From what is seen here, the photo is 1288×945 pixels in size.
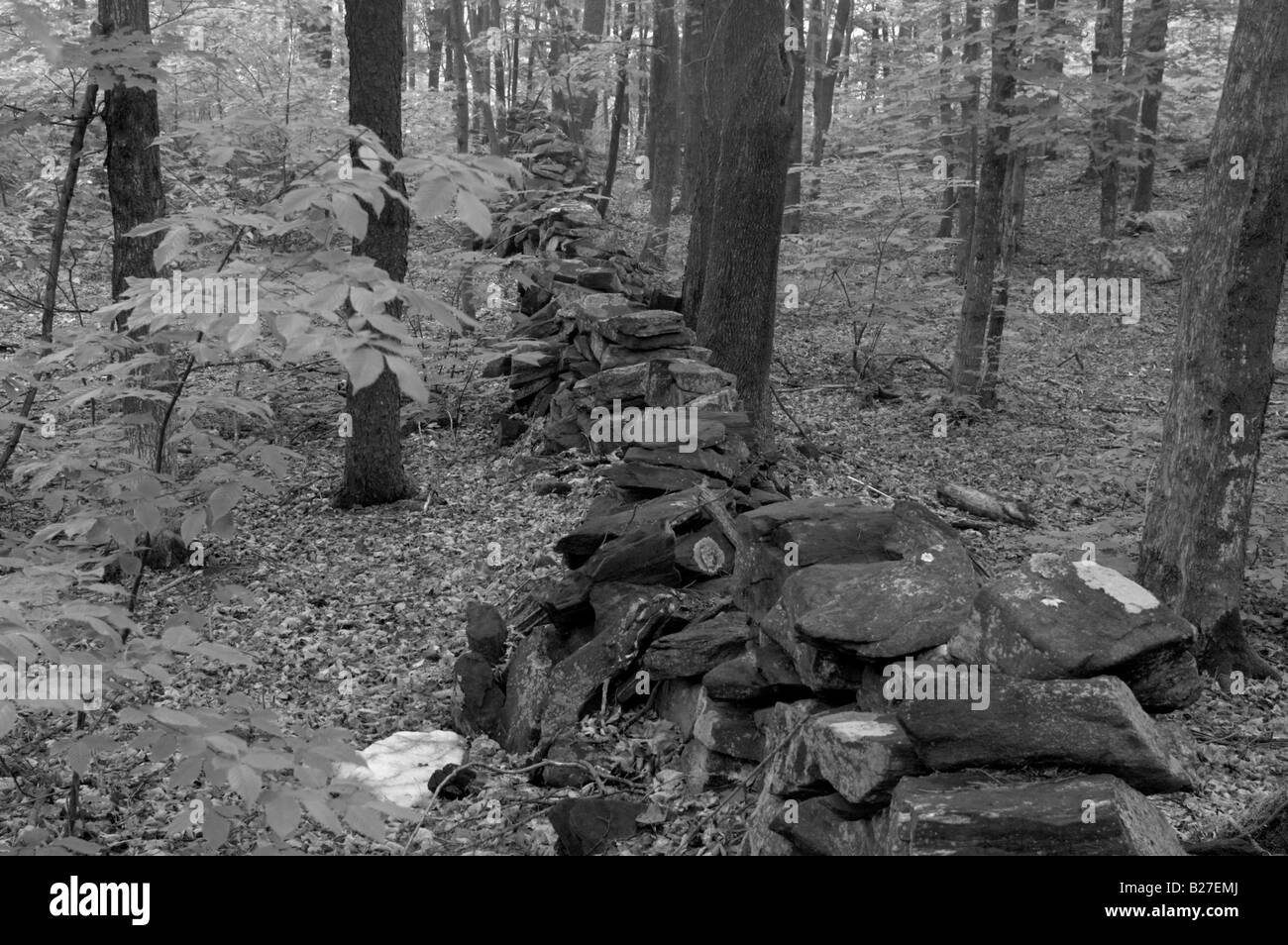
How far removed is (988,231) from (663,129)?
7254 mm

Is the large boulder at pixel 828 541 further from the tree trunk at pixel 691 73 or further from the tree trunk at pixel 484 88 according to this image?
the tree trunk at pixel 484 88

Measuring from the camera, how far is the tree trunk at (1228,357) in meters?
5.55

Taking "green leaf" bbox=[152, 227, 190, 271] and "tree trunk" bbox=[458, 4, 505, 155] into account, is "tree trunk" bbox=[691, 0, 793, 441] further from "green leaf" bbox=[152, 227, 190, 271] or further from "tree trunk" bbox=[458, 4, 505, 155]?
"tree trunk" bbox=[458, 4, 505, 155]

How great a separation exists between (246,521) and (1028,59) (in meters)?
10.8

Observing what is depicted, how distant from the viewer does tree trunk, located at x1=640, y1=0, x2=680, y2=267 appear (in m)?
15.7

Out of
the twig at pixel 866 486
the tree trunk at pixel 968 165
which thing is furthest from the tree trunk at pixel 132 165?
the tree trunk at pixel 968 165

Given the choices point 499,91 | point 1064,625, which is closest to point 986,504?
point 1064,625

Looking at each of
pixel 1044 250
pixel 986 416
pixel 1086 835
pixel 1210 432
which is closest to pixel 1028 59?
pixel 986 416

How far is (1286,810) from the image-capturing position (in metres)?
3.65

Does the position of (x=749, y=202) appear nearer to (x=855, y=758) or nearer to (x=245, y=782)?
(x=855, y=758)

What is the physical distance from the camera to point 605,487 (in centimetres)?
853

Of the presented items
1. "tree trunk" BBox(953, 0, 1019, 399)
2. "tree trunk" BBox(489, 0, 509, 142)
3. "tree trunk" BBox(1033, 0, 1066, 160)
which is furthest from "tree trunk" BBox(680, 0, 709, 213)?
"tree trunk" BBox(1033, 0, 1066, 160)

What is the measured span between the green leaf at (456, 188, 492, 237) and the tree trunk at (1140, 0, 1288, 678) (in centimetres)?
507
